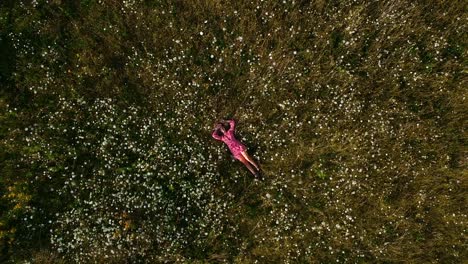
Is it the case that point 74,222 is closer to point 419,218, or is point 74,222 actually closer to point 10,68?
point 10,68

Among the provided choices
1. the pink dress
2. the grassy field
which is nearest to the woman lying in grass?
the pink dress

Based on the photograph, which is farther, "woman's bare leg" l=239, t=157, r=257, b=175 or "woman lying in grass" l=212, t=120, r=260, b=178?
"woman's bare leg" l=239, t=157, r=257, b=175

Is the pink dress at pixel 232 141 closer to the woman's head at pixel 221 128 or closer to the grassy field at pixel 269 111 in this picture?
the woman's head at pixel 221 128

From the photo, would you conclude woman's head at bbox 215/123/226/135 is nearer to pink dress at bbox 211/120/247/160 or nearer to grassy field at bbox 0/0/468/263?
pink dress at bbox 211/120/247/160

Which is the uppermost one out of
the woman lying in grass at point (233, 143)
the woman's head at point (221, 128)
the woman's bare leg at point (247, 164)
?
the woman's head at point (221, 128)

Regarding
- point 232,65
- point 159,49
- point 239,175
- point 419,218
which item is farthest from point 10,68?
point 419,218

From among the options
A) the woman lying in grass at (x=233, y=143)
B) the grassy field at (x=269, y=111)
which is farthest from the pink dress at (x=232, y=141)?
the grassy field at (x=269, y=111)

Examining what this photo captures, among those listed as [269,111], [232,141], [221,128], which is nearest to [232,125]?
[221,128]
